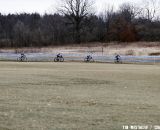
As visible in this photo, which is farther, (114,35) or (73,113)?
(114,35)

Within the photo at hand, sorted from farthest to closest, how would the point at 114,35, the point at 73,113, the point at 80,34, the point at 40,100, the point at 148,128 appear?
the point at 80,34 < the point at 114,35 < the point at 40,100 < the point at 73,113 < the point at 148,128

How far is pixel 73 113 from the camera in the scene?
12242mm

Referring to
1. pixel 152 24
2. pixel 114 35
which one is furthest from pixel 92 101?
pixel 152 24

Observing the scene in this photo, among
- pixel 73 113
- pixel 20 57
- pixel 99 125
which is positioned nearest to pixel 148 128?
pixel 99 125

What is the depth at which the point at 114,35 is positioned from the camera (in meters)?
86.2

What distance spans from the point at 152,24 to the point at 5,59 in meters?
43.4

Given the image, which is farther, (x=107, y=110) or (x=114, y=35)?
(x=114, y=35)

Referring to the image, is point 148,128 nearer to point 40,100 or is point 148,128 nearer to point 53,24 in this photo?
point 40,100

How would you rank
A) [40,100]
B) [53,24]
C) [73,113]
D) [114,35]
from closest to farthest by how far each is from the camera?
[73,113] < [40,100] < [114,35] < [53,24]

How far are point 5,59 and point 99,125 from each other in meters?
49.6

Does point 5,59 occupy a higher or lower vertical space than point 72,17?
lower

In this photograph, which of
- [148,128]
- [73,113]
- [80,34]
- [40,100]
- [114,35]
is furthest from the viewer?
[80,34]

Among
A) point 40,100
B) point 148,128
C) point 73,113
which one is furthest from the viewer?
point 40,100

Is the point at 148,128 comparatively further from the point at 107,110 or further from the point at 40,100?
the point at 40,100
